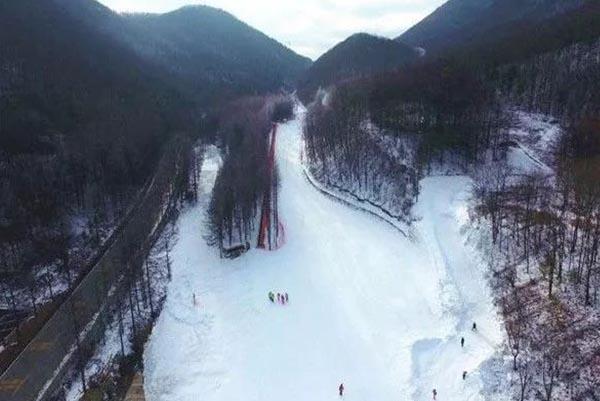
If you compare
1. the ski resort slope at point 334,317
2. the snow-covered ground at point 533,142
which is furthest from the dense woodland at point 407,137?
the ski resort slope at point 334,317

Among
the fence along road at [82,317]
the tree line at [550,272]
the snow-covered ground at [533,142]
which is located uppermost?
the snow-covered ground at [533,142]

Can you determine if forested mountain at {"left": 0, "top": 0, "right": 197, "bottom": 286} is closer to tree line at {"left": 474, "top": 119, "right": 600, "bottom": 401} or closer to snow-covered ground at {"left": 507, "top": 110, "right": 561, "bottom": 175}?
tree line at {"left": 474, "top": 119, "right": 600, "bottom": 401}

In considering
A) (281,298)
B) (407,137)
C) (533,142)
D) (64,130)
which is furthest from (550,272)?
(64,130)

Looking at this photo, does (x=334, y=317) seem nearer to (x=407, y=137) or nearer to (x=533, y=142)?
(x=407, y=137)

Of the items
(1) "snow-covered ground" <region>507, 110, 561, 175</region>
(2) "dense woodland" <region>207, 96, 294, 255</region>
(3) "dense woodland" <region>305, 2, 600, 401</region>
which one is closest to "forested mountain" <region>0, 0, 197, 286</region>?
(2) "dense woodland" <region>207, 96, 294, 255</region>

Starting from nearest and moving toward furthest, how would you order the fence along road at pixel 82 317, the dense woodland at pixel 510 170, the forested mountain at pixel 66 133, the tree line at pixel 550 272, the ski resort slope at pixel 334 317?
the tree line at pixel 550 272, the dense woodland at pixel 510 170, the ski resort slope at pixel 334 317, the fence along road at pixel 82 317, the forested mountain at pixel 66 133

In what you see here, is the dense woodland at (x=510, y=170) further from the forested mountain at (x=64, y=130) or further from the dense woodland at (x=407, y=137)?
the forested mountain at (x=64, y=130)

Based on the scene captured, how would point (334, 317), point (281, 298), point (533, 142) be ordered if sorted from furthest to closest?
point (533, 142) → point (281, 298) → point (334, 317)

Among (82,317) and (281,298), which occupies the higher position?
(281,298)
